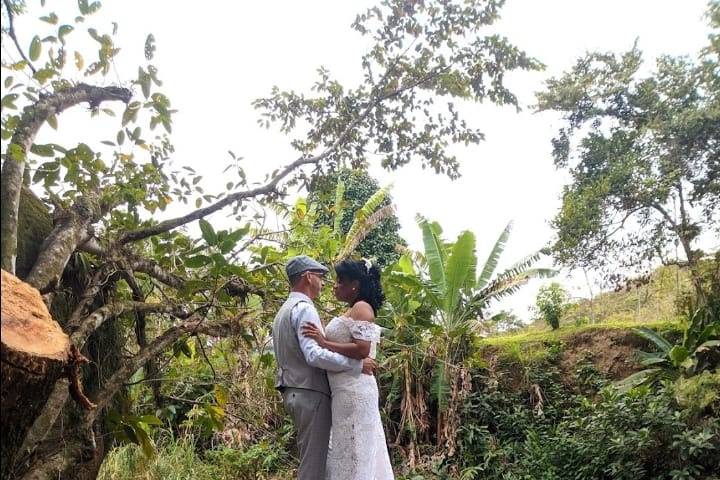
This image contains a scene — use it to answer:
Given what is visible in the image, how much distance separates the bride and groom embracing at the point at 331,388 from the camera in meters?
2.57

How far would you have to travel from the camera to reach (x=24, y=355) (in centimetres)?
109

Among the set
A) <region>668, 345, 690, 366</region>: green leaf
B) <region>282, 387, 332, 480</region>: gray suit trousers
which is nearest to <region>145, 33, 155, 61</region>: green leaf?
<region>282, 387, 332, 480</region>: gray suit trousers

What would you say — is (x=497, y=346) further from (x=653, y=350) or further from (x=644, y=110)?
(x=644, y=110)

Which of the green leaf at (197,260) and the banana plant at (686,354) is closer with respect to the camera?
the green leaf at (197,260)

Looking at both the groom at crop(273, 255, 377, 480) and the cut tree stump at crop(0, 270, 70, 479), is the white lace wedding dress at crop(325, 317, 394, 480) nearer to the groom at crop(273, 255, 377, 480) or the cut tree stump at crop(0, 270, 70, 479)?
the groom at crop(273, 255, 377, 480)

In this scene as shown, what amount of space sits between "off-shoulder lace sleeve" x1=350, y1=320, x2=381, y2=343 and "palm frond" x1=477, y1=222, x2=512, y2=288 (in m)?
4.64

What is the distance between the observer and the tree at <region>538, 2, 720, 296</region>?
26.3 feet

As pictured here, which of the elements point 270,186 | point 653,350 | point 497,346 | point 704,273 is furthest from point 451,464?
point 270,186

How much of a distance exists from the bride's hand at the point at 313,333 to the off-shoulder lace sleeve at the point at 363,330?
0.15 meters

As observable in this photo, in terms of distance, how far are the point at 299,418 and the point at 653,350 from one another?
5.68 metres

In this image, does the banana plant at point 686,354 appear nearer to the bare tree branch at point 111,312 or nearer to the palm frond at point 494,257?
the palm frond at point 494,257

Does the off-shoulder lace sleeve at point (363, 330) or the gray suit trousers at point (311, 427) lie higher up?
the off-shoulder lace sleeve at point (363, 330)

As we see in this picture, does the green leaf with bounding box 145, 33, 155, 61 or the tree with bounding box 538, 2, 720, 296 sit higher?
the tree with bounding box 538, 2, 720, 296

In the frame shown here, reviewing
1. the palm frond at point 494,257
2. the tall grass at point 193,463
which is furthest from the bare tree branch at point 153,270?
the palm frond at point 494,257
